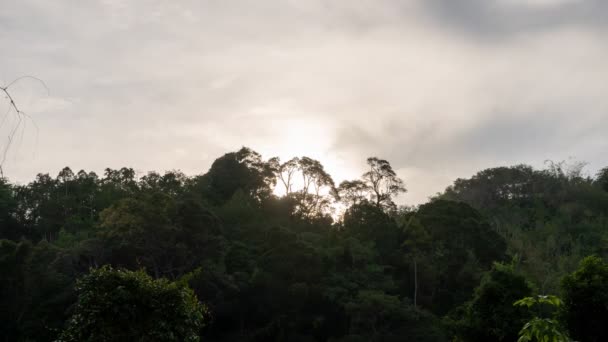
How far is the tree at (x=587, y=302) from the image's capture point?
13.8m

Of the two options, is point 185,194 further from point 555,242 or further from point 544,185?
point 544,185

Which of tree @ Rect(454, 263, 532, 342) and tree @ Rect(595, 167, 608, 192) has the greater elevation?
tree @ Rect(595, 167, 608, 192)

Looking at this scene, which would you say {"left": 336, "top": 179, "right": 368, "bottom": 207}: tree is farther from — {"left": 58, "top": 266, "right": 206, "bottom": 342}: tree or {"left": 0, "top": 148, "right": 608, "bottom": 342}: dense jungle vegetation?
{"left": 58, "top": 266, "right": 206, "bottom": 342}: tree

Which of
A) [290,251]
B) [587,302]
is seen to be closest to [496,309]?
[587,302]

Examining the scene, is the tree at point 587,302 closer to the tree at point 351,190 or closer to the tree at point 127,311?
the tree at point 127,311

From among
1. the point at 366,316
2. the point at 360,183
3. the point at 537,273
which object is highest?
the point at 360,183

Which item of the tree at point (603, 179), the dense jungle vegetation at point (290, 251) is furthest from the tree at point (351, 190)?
the tree at point (603, 179)

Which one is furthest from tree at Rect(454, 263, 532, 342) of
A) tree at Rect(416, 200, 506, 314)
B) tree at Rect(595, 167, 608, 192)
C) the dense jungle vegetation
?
tree at Rect(595, 167, 608, 192)

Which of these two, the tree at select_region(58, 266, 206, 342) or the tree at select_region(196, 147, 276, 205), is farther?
the tree at select_region(196, 147, 276, 205)

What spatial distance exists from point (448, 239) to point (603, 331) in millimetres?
25682

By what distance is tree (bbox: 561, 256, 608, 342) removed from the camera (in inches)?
544

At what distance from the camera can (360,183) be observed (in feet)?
159

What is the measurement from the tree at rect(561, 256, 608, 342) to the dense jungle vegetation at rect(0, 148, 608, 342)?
1.50 meters

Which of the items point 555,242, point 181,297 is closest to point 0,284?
point 181,297
